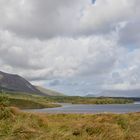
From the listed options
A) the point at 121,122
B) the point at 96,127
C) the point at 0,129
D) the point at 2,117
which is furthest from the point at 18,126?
the point at 121,122

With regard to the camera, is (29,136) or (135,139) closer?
(29,136)

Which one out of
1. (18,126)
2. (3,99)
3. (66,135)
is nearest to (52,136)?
(66,135)

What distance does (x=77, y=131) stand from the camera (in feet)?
53.6

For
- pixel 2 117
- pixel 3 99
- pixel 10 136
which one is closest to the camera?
pixel 10 136

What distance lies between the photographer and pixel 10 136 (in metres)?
12.6

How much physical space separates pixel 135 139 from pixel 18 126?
189 inches

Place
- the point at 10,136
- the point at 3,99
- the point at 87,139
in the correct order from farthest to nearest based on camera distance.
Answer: the point at 3,99, the point at 87,139, the point at 10,136

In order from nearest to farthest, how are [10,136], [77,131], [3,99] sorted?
[10,136], [77,131], [3,99]

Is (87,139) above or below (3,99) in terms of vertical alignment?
below

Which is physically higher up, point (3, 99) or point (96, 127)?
point (3, 99)

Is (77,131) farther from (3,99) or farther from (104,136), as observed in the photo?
(3,99)

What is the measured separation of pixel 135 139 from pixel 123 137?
49 centimetres

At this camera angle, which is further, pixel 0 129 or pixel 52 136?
pixel 0 129

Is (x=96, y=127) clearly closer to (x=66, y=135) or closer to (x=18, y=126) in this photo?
(x=66, y=135)
